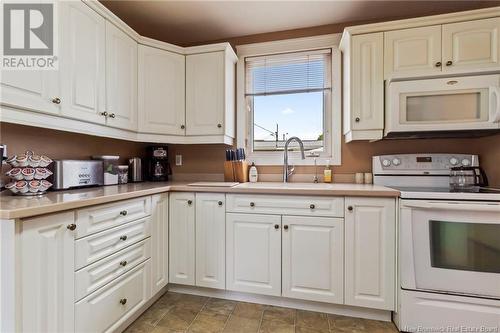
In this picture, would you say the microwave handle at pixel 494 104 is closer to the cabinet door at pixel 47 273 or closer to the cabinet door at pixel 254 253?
the cabinet door at pixel 254 253

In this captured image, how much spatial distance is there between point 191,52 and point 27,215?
1829 mm

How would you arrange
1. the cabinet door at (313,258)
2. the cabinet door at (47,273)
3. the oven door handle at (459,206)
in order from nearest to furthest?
the cabinet door at (47,273)
the oven door handle at (459,206)
the cabinet door at (313,258)

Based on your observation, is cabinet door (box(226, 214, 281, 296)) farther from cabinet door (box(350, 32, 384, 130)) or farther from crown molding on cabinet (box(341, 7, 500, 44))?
crown molding on cabinet (box(341, 7, 500, 44))

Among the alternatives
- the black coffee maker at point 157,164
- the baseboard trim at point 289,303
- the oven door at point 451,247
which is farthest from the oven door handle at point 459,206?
the black coffee maker at point 157,164

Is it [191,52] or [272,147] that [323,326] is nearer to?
[272,147]

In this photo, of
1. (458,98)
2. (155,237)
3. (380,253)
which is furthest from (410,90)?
(155,237)

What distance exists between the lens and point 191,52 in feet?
7.32

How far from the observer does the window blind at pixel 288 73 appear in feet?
7.57

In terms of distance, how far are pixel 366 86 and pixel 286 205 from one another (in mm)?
1111

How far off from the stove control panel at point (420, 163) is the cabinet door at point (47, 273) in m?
2.15

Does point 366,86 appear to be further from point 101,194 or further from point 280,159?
point 101,194

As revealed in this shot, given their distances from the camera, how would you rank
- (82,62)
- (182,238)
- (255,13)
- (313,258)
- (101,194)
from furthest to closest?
(255,13) < (182,238) < (313,258) < (82,62) < (101,194)

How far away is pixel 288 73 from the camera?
7.86 ft

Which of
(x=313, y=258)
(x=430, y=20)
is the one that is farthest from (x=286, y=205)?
(x=430, y=20)
